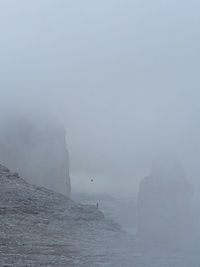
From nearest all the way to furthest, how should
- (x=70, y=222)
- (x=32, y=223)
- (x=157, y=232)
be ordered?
1. (x=32, y=223)
2. (x=70, y=222)
3. (x=157, y=232)

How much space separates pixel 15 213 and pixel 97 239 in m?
9.66

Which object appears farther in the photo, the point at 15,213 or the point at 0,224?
the point at 15,213

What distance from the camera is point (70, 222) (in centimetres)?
8212

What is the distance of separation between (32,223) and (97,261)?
54.9 ft

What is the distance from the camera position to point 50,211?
3317 inches

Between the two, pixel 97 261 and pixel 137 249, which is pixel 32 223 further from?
pixel 97 261

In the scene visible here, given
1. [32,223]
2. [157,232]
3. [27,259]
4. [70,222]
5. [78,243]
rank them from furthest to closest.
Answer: [157,232], [70,222], [32,223], [78,243], [27,259]

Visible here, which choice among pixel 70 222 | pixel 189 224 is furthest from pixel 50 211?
pixel 189 224

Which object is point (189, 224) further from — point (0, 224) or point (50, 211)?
point (0, 224)

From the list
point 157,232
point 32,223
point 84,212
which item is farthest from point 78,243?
point 157,232

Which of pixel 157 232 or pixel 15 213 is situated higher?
pixel 15 213

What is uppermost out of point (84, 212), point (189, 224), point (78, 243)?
point (78, 243)

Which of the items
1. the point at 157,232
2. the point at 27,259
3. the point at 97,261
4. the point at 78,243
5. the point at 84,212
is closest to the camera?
the point at 27,259

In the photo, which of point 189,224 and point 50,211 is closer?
point 50,211
